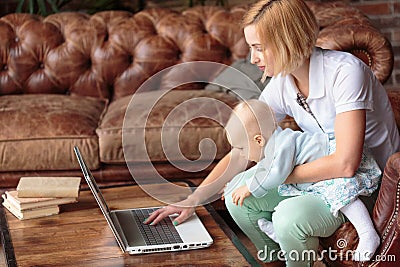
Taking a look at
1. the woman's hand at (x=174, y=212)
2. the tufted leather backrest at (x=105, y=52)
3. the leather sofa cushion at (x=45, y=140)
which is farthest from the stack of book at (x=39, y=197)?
the tufted leather backrest at (x=105, y=52)

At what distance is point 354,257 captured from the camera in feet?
6.06

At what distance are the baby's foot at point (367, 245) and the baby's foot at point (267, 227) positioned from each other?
0.34 meters

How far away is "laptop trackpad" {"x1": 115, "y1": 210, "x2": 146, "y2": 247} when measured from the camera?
1802mm

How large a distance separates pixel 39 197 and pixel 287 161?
0.72m

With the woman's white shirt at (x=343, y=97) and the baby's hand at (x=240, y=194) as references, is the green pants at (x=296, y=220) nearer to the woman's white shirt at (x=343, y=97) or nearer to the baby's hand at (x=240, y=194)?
the baby's hand at (x=240, y=194)

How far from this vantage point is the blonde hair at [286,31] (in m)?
1.94

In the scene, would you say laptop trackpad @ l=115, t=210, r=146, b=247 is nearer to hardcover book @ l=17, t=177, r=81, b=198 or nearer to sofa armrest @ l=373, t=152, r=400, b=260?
hardcover book @ l=17, t=177, r=81, b=198

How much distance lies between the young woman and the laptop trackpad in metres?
0.06

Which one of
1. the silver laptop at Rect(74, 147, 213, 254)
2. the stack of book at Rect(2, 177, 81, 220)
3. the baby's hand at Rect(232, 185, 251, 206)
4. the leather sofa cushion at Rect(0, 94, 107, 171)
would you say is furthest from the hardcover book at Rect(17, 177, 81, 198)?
the leather sofa cushion at Rect(0, 94, 107, 171)

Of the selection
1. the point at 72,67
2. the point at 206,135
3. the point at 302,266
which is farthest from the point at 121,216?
the point at 72,67

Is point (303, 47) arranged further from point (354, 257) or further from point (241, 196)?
point (354, 257)

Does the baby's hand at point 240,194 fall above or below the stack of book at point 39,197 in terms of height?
above

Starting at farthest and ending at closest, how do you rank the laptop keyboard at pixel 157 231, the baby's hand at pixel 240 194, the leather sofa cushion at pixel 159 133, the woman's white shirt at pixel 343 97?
1. the leather sofa cushion at pixel 159 133
2. the baby's hand at pixel 240 194
3. the woman's white shirt at pixel 343 97
4. the laptop keyboard at pixel 157 231

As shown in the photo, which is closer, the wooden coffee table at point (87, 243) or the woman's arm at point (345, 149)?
the wooden coffee table at point (87, 243)
